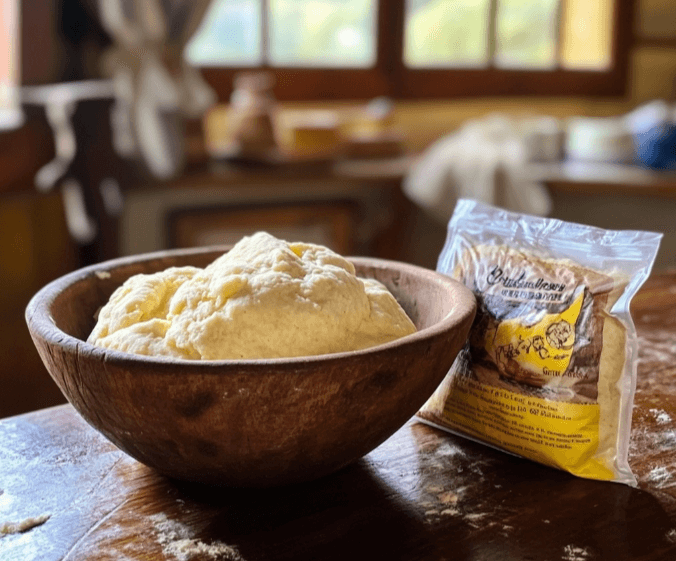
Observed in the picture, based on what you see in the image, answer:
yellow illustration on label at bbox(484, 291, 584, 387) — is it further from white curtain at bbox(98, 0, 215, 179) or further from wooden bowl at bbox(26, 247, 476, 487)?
white curtain at bbox(98, 0, 215, 179)

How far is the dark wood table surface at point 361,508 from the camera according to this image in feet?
1.85

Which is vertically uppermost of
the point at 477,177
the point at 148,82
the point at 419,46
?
the point at 419,46

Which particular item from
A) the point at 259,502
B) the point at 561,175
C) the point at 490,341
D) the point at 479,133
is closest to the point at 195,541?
the point at 259,502

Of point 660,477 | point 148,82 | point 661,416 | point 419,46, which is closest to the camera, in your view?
point 660,477

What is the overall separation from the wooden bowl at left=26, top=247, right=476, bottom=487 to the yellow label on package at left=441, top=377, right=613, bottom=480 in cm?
11

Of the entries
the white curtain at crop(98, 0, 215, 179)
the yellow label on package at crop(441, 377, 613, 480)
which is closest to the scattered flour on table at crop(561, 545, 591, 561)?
→ the yellow label on package at crop(441, 377, 613, 480)

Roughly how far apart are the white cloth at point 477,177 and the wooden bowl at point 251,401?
202 cm

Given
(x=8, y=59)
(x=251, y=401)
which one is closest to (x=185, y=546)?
(x=251, y=401)

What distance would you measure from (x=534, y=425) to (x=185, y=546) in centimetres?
30

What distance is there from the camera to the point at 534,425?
0.69 meters

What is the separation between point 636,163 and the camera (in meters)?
2.88

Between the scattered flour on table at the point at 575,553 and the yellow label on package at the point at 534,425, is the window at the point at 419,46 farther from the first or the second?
the scattered flour on table at the point at 575,553

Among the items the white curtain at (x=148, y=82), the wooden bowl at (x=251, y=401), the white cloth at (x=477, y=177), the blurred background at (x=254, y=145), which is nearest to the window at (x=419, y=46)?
the blurred background at (x=254, y=145)

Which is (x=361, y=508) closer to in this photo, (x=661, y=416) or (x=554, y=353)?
(x=554, y=353)
